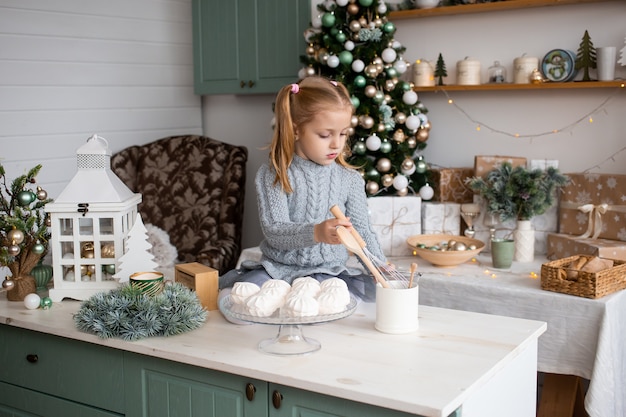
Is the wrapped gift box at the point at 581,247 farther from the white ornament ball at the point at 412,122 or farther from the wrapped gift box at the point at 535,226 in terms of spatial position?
the white ornament ball at the point at 412,122

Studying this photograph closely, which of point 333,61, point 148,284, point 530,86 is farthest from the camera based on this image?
point 333,61

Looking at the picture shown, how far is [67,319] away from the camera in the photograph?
7.64 feet

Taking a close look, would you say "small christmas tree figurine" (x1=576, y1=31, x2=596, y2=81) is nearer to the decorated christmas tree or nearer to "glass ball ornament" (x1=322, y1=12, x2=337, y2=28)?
the decorated christmas tree

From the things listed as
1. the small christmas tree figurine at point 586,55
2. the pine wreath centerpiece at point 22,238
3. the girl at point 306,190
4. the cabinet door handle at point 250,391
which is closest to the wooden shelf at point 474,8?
the small christmas tree figurine at point 586,55

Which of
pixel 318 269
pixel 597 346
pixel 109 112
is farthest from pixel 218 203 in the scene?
pixel 597 346

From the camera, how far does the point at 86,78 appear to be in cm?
429

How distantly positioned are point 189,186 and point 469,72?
168 cm

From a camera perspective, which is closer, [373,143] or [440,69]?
[373,143]

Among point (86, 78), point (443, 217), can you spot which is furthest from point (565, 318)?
point (86, 78)

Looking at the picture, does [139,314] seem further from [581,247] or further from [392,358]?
[581,247]

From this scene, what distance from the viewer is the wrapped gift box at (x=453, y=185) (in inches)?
149

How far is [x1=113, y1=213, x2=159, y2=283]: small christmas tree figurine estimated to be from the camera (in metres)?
2.47

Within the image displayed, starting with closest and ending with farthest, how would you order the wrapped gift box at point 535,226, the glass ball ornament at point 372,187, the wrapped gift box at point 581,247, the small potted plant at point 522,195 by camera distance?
the wrapped gift box at point 581,247, the small potted plant at point 522,195, the wrapped gift box at point 535,226, the glass ball ornament at point 372,187

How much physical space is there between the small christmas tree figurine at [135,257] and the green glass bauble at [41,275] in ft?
1.09
